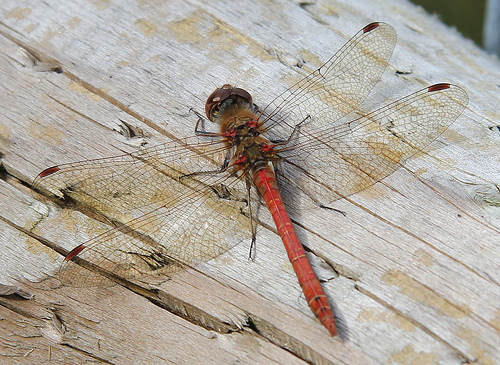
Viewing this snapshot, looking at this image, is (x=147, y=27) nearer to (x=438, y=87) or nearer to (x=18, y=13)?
(x=18, y=13)

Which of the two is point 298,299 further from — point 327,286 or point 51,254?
point 51,254

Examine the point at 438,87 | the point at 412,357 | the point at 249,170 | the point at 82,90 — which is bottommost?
the point at 412,357

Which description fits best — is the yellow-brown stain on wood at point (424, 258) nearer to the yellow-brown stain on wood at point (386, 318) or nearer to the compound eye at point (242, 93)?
the yellow-brown stain on wood at point (386, 318)

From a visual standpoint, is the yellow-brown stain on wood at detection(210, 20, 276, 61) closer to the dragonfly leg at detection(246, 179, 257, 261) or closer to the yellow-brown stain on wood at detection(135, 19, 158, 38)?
the yellow-brown stain on wood at detection(135, 19, 158, 38)

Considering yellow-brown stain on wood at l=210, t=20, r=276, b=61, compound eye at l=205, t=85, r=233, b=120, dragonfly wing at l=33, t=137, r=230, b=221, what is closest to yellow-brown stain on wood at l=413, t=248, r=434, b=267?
dragonfly wing at l=33, t=137, r=230, b=221

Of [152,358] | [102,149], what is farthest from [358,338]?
[102,149]

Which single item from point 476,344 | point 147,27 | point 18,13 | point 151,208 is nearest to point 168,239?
point 151,208
